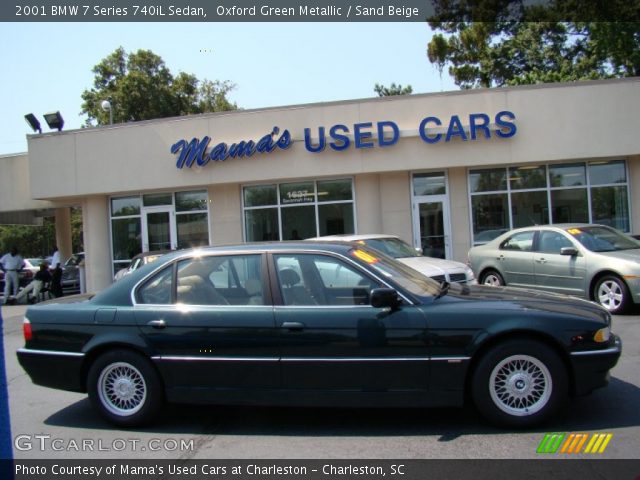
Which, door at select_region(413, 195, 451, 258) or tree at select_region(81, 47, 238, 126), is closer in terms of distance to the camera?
door at select_region(413, 195, 451, 258)

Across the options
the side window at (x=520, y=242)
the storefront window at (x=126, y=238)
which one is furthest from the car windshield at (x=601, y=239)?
the storefront window at (x=126, y=238)

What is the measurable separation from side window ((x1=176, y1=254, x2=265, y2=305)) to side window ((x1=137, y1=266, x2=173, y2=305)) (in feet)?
0.30

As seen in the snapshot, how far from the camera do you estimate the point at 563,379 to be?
4.49m

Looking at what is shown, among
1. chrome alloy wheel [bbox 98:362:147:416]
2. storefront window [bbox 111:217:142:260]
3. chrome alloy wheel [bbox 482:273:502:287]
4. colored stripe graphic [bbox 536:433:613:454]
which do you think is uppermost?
storefront window [bbox 111:217:142:260]

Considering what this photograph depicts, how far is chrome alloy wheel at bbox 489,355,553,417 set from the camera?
4.52 metres

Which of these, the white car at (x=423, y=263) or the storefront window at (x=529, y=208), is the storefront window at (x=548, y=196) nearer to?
the storefront window at (x=529, y=208)

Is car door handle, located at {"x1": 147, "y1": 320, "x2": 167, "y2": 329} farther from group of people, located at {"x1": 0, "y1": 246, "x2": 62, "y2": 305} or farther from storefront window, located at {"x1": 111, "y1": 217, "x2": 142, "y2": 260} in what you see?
group of people, located at {"x1": 0, "y1": 246, "x2": 62, "y2": 305}

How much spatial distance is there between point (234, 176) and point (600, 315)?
1303 centimetres

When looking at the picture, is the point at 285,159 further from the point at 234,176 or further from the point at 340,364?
the point at 340,364

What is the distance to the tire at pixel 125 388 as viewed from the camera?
16.4 ft

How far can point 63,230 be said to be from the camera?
24.1 meters

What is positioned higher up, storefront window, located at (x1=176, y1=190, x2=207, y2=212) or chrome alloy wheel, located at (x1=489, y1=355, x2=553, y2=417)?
storefront window, located at (x1=176, y1=190, x2=207, y2=212)

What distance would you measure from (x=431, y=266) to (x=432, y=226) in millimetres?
7313

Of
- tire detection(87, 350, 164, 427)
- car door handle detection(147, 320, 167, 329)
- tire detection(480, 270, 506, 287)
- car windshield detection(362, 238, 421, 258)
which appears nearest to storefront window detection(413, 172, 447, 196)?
tire detection(480, 270, 506, 287)
